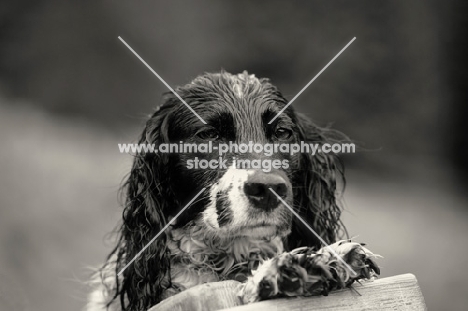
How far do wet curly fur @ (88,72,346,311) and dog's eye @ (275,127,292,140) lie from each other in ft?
0.07

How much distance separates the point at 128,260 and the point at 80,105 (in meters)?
2.05

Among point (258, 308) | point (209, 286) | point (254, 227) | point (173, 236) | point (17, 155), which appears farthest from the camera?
point (17, 155)

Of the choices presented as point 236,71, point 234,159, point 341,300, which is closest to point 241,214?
point 234,159

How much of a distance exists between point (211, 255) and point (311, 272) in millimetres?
1189

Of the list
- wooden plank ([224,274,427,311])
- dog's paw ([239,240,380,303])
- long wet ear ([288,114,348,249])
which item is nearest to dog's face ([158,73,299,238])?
long wet ear ([288,114,348,249])

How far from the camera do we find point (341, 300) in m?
2.29

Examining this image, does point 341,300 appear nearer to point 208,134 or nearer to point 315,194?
point 208,134

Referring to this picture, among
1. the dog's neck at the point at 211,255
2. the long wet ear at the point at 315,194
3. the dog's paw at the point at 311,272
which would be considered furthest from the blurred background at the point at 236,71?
the dog's paw at the point at 311,272

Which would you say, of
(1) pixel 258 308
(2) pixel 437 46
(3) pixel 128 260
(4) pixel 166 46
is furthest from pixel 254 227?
(2) pixel 437 46

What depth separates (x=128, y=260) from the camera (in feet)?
11.7

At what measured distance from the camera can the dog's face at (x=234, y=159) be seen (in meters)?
3.16

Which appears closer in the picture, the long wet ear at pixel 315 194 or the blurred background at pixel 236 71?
the long wet ear at pixel 315 194

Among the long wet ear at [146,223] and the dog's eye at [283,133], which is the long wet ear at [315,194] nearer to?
the dog's eye at [283,133]

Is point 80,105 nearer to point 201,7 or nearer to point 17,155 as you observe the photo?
point 17,155
